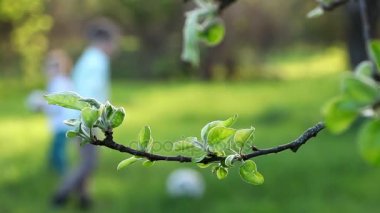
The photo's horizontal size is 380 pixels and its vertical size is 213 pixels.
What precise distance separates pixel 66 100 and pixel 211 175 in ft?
21.5

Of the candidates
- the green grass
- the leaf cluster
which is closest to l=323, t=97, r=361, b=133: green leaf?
the leaf cluster

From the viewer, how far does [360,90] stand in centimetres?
48

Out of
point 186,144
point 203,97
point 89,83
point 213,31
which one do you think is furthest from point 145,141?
point 203,97

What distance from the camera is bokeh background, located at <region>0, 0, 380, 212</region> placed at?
6.54 meters

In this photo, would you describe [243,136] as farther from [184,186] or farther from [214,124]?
[184,186]

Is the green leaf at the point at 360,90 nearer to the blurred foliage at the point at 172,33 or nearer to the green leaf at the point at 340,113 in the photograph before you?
the green leaf at the point at 340,113

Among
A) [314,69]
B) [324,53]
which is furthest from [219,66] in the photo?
[324,53]

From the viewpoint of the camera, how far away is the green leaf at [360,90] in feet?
1.55

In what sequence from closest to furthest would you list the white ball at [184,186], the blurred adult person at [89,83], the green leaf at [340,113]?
the green leaf at [340,113]
the blurred adult person at [89,83]
the white ball at [184,186]

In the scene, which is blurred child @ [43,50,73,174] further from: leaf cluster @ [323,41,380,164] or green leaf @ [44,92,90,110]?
leaf cluster @ [323,41,380,164]

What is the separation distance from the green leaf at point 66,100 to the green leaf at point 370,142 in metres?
0.33

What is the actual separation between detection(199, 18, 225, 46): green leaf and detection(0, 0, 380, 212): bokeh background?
0.62 feet

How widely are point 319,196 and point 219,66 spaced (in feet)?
39.7

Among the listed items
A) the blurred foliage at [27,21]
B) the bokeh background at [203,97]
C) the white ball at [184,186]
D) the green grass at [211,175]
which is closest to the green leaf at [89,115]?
the bokeh background at [203,97]
